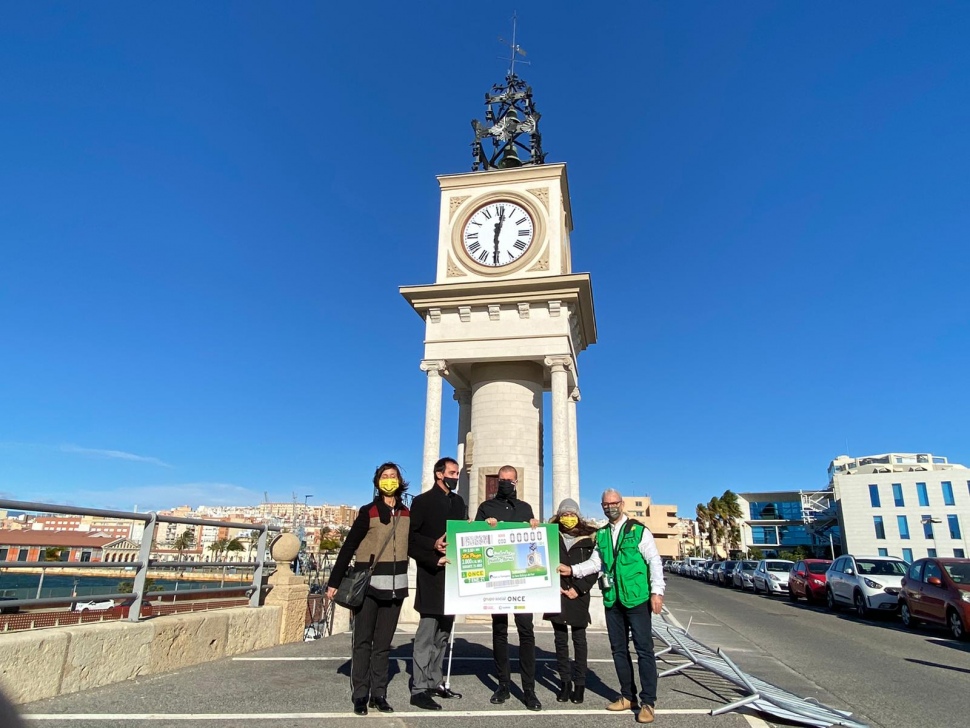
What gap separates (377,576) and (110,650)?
250 cm

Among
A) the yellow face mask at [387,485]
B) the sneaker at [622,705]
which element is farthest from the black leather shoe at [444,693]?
the yellow face mask at [387,485]

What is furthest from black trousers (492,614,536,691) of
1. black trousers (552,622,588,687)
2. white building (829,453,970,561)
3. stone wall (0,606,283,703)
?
white building (829,453,970,561)

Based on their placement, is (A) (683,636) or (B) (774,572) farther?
(B) (774,572)

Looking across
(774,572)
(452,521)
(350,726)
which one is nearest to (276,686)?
(350,726)

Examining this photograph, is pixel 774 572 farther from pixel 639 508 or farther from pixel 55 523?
pixel 639 508

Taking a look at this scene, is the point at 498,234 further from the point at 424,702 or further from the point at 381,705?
the point at 381,705

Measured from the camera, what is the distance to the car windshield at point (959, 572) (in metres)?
11.9

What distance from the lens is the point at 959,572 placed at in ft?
40.0

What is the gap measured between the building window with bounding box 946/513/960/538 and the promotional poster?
61.8 m

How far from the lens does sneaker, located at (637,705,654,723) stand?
4.66 m

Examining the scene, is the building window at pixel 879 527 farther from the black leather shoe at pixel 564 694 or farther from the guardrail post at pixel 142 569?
the guardrail post at pixel 142 569

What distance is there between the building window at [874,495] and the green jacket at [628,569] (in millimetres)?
62277

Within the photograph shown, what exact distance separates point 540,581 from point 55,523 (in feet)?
13.8

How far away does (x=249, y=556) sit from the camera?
8406 mm
